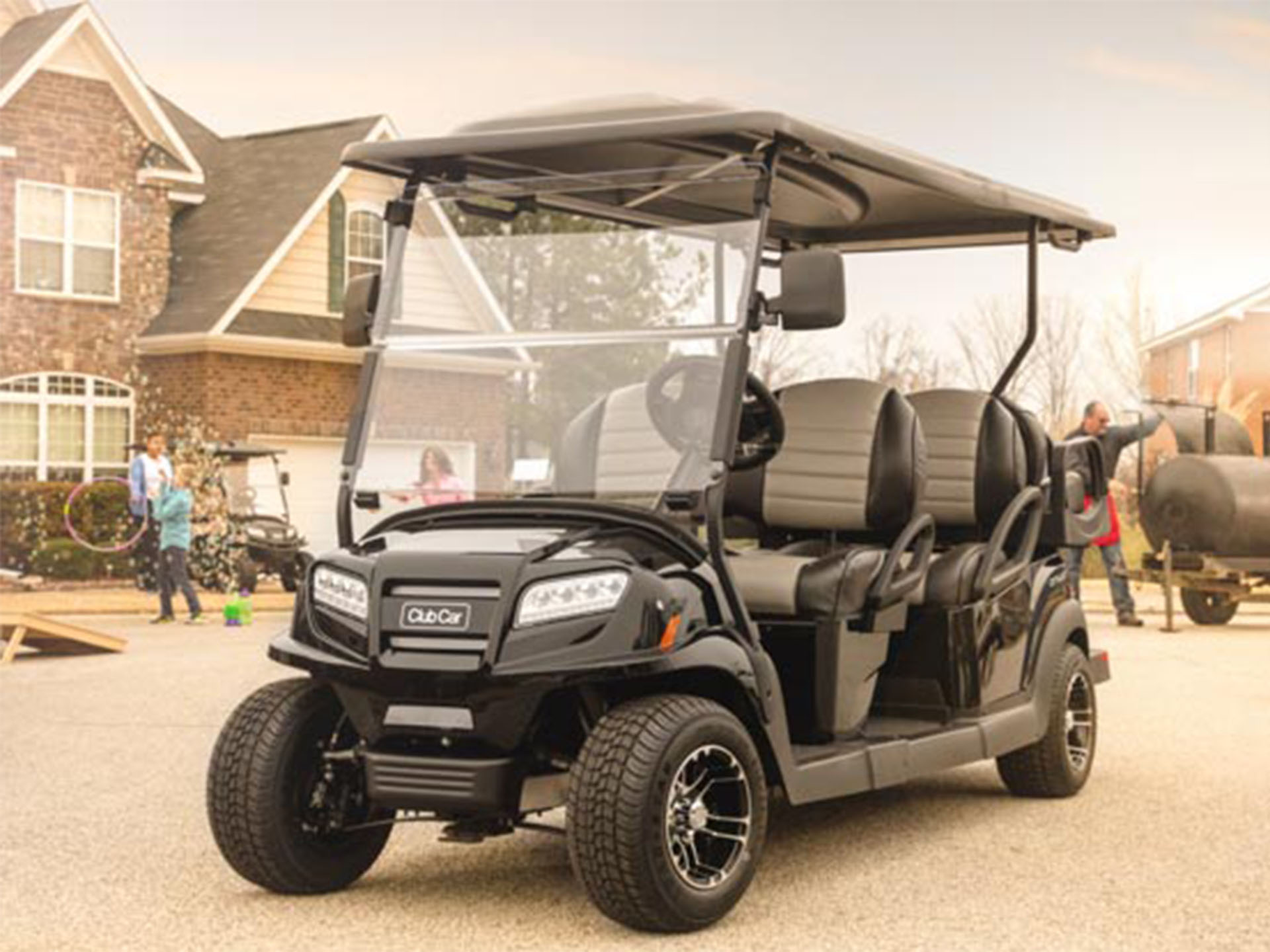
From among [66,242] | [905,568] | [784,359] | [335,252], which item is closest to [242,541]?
[66,242]

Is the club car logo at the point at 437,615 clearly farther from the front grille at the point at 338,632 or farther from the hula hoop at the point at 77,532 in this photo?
the hula hoop at the point at 77,532

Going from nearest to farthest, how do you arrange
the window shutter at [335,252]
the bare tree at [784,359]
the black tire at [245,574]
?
the bare tree at [784,359] → the black tire at [245,574] → the window shutter at [335,252]

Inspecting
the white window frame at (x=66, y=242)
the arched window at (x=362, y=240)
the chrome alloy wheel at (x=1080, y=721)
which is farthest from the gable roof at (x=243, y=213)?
the chrome alloy wheel at (x=1080, y=721)

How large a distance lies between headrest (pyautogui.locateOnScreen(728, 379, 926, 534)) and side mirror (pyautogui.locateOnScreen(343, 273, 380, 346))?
1753 millimetres

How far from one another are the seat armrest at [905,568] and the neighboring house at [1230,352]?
122 ft

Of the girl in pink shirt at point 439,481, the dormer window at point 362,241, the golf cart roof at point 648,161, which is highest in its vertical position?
the dormer window at point 362,241

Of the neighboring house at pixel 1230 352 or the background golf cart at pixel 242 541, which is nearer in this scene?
the background golf cart at pixel 242 541

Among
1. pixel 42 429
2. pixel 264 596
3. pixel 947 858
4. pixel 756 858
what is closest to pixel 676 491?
pixel 756 858

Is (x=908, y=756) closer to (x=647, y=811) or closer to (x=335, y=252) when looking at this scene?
(x=647, y=811)

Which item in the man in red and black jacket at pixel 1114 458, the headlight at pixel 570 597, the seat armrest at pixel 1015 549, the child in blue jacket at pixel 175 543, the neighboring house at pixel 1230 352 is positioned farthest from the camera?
the neighboring house at pixel 1230 352

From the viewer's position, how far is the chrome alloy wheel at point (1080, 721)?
9.41 metres

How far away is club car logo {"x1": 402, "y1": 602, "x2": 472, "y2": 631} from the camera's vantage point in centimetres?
658

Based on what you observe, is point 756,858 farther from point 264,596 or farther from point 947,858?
point 264,596

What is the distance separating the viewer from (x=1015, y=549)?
30.7 ft
